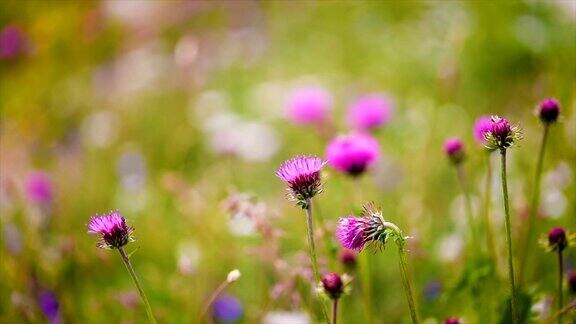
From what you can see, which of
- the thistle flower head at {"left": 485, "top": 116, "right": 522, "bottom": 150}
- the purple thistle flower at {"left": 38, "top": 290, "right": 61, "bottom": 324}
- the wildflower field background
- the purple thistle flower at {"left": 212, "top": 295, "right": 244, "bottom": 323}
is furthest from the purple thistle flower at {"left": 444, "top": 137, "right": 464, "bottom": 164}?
the purple thistle flower at {"left": 38, "top": 290, "right": 61, "bottom": 324}

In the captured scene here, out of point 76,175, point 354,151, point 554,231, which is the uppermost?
point 76,175

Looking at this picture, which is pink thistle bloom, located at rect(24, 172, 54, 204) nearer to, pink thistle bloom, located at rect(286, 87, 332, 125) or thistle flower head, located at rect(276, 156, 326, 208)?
pink thistle bloom, located at rect(286, 87, 332, 125)

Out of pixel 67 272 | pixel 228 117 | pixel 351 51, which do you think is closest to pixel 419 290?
pixel 67 272

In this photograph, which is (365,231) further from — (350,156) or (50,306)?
(50,306)

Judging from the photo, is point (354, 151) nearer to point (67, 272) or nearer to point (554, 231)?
point (554, 231)

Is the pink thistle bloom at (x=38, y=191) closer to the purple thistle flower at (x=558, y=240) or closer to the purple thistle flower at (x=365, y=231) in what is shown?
the purple thistle flower at (x=365, y=231)
